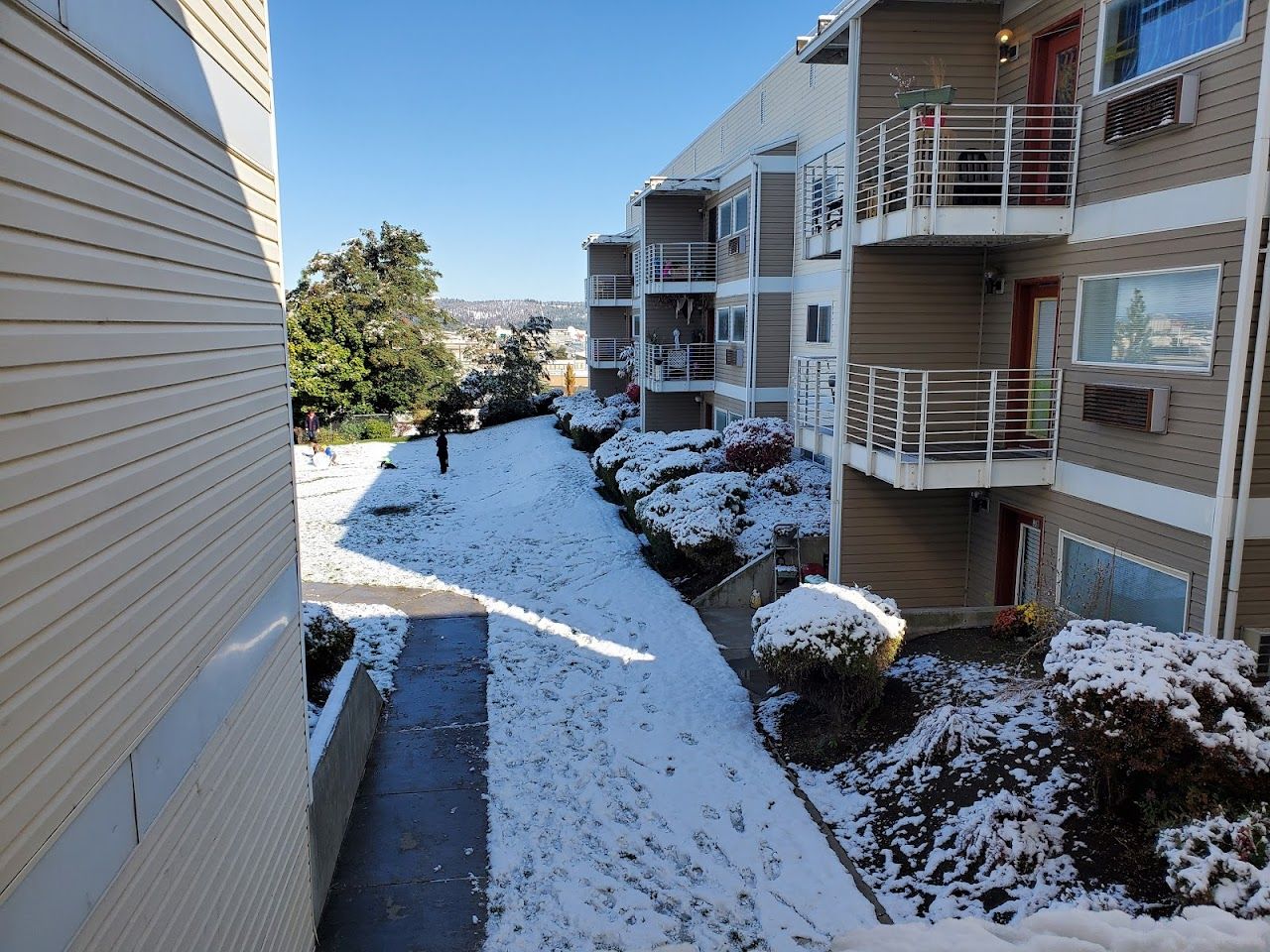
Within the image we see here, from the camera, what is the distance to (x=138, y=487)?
12.7 feet

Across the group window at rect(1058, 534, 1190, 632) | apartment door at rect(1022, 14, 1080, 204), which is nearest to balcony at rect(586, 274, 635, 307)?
apartment door at rect(1022, 14, 1080, 204)

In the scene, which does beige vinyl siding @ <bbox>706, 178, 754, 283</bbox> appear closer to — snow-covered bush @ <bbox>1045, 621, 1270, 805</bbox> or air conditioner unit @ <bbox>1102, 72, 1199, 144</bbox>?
air conditioner unit @ <bbox>1102, 72, 1199, 144</bbox>

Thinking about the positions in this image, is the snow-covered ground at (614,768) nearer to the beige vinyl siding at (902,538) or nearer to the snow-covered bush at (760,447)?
the beige vinyl siding at (902,538)

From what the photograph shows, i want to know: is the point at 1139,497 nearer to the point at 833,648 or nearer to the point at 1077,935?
the point at 833,648

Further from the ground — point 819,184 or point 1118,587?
point 819,184

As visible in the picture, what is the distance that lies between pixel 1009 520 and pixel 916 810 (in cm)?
585

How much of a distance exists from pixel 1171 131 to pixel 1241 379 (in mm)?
2768

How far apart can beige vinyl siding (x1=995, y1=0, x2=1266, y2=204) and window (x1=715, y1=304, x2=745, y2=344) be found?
42.2 feet

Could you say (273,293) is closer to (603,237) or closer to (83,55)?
(83,55)

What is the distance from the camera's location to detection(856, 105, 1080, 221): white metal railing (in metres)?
11.0

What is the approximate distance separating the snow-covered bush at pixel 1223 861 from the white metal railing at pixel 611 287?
37.5 m

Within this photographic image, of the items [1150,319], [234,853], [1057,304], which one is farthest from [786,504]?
[234,853]

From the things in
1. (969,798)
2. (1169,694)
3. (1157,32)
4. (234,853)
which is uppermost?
(1157,32)

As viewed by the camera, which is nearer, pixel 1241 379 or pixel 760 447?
pixel 1241 379
